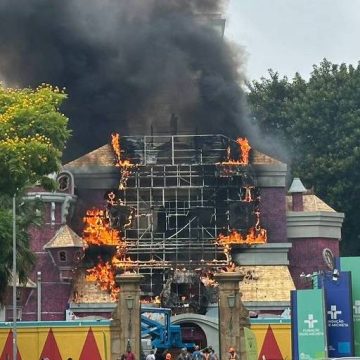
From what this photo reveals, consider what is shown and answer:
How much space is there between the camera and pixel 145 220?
262 ft

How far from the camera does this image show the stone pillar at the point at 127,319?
5800 cm

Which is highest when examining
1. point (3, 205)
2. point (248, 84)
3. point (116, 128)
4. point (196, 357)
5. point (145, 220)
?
point (248, 84)

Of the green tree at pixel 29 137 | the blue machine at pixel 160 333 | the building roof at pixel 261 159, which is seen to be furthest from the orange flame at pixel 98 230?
the green tree at pixel 29 137

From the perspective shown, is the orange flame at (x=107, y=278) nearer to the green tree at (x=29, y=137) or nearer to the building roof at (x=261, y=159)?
the building roof at (x=261, y=159)

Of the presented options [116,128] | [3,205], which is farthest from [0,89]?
[116,128]

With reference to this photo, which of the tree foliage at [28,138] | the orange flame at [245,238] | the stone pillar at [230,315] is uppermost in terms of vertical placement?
the orange flame at [245,238]

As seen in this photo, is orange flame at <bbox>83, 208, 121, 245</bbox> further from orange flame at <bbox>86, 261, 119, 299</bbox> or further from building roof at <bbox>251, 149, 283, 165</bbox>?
building roof at <bbox>251, 149, 283, 165</bbox>

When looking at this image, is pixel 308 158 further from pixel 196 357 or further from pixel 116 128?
pixel 196 357

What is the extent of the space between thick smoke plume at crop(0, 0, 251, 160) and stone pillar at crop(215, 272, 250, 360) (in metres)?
26.4

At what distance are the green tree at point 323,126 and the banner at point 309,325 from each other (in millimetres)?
50347

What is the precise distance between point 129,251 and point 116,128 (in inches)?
373

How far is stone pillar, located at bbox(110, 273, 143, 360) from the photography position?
58.0 metres

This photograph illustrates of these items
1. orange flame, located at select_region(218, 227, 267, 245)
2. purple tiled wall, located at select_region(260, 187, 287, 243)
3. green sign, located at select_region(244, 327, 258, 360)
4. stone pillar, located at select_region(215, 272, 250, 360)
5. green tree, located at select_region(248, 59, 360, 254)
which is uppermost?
green tree, located at select_region(248, 59, 360, 254)

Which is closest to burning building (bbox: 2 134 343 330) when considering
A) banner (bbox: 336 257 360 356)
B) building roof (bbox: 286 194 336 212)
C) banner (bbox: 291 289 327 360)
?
building roof (bbox: 286 194 336 212)
